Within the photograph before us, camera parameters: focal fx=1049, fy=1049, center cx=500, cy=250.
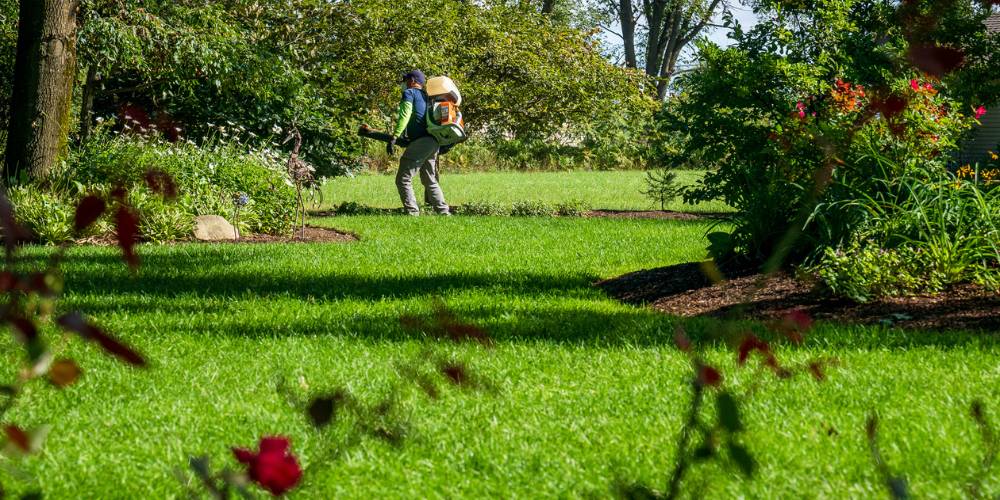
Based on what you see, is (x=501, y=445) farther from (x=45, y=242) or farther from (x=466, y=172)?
(x=466, y=172)

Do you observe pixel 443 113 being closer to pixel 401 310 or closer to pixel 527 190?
pixel 401 310

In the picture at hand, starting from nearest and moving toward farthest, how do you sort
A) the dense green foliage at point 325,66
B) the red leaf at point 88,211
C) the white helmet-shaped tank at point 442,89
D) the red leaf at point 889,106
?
1. the red leaf at point 88,211
2. the red leaf at point 889,106
3. the dense green foliage at point 325,66
4. the white helmet-shaped tank at point 442,89

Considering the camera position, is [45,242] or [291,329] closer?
[291,329]

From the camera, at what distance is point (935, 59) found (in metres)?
1.54

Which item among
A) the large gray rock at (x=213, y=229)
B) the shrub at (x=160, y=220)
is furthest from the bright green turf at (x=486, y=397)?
the large gray rock at (x=213, y=229)

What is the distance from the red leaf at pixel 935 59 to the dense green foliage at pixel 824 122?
1.2 inches

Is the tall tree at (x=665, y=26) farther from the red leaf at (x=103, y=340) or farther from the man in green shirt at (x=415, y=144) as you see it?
the red leaf at (x=103, y=340)

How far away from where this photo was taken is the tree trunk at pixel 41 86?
35.2ft

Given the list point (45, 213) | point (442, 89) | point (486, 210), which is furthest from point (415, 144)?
point (45, 213)

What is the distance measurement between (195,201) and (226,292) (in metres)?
4.76

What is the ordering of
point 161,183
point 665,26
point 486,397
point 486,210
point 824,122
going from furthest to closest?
1. point 665,26
2. point 486,210
3. point 824,122
4. point 486,397
5. point 161,183

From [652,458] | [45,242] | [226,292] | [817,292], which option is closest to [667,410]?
[652,458]

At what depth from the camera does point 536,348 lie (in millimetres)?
5180

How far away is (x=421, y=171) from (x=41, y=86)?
511 cm
